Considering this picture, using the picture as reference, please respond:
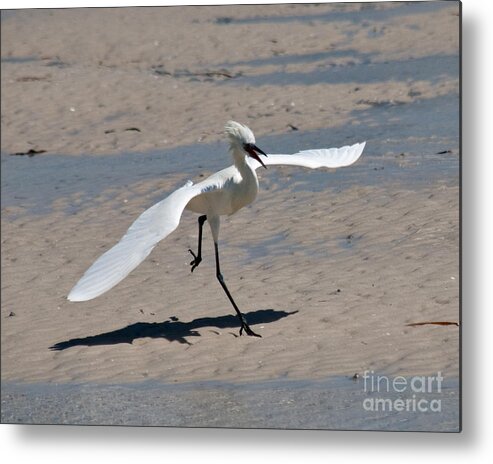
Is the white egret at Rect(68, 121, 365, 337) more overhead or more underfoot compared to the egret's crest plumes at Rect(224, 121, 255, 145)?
more underfoot

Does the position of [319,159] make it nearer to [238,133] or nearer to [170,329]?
[238,133]

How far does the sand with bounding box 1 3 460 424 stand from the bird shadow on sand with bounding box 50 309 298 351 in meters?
0.01

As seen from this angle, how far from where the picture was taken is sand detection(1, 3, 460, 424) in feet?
23.7

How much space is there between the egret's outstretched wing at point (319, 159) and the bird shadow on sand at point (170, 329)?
0.65 m

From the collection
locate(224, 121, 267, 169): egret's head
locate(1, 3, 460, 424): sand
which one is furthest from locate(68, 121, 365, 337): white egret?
locate(1, 3, 460, 424): sand

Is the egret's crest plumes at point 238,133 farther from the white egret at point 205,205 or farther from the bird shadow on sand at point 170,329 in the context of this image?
the bird shadow on sand at point 170,329

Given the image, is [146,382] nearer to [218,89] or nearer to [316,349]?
[316,349]

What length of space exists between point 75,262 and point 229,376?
1.74m

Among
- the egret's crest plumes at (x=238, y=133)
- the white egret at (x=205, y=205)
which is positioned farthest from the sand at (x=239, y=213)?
the egret's crest plumes at (x=238, y=133)

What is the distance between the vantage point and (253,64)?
10133 millimetres

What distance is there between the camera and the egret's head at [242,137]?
712cm

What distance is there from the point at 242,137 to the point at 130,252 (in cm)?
89

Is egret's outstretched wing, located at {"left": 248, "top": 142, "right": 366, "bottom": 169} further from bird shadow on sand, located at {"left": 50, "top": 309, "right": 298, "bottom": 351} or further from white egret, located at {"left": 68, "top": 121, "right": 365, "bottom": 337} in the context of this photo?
bird shadow on sand, located at {"left": 50, "top": 309, "right": 298, "bottom": 351}

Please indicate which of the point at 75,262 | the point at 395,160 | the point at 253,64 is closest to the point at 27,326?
the point at 75,262
